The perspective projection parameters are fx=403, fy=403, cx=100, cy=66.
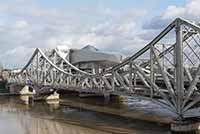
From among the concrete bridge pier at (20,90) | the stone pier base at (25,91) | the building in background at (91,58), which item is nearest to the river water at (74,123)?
the stone pier base at (25,91)

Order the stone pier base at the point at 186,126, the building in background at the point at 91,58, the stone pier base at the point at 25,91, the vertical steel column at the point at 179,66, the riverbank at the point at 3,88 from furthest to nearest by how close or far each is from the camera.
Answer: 1. the building in background at the point at 91,58
2. the riverbank at the point at 3,88
3. the stone pier base at the point at 25,91
4. the vertical steel column at the point at 179,66
5. the stone pier base at the point at 186,126

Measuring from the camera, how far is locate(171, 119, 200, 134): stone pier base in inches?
1857

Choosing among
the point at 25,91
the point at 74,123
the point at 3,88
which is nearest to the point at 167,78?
the point at 74,123

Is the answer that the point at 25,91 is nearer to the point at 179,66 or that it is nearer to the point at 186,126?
the point at 179,66

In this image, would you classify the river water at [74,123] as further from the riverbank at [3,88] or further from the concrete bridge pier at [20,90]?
the riverbank at [3,88]

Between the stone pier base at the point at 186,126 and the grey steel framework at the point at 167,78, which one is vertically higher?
the grey steel framework at the point at 167,78

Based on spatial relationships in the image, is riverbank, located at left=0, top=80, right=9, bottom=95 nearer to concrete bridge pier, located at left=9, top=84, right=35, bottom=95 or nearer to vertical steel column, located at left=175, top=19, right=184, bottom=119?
concrete bridge pier, located at left=9, top=84, right=35, bottom=95

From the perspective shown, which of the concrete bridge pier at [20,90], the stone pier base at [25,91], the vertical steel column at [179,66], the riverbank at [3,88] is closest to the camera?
the vertical steel column at [179,66]

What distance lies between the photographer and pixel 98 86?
73.1 meters

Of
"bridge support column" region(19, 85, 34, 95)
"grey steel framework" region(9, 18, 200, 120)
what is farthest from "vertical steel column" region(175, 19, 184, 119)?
"bridge support column" region(19, 85, 34, 95)

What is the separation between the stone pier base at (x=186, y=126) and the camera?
47156mm

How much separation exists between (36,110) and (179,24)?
40.1 metres

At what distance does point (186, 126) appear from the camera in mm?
47250

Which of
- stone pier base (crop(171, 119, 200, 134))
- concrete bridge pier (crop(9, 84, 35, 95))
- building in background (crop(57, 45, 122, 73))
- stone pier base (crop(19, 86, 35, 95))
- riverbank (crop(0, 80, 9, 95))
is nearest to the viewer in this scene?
stone pier base (crop(171, 119, 200, 134))
